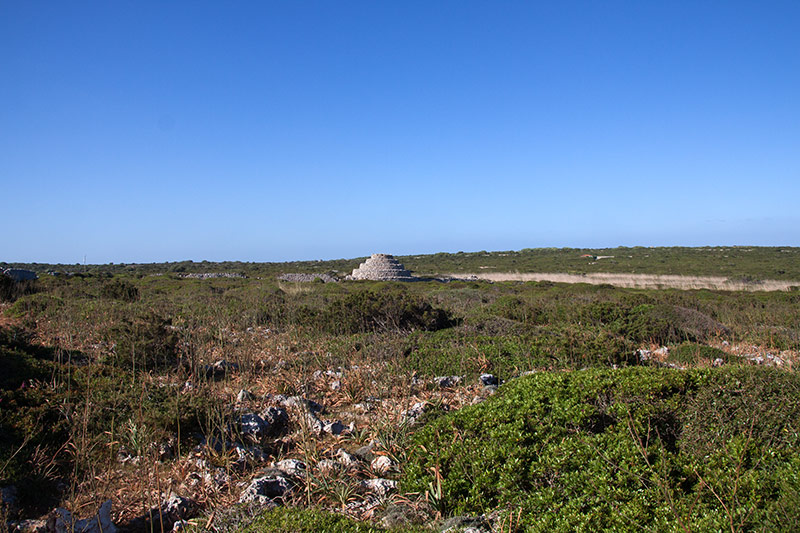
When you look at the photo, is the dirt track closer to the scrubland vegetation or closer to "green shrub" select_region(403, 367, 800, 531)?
the scrubland vegetation

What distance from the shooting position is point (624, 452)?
3135 millimetres

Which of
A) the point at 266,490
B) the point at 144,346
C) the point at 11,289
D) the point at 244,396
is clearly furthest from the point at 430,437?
the point at 11,289

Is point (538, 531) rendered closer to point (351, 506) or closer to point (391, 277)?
point (351, 506)

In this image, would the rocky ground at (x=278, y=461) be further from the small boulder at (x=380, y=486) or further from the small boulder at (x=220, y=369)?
the small boulder at (x=220, y=369)

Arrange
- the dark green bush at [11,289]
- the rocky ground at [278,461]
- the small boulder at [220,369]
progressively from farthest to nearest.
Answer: the dark green bush at [11,289] → the small boulder at [220,369] → the rocky ground at [278,461]

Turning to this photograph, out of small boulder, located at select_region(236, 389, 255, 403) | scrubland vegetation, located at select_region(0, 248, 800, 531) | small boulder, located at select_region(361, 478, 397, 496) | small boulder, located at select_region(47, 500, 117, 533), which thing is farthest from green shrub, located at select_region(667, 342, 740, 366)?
small boulder, located at select_region(47, 500, 117, 533)

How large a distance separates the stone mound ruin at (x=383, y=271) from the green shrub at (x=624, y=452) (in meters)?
28.1

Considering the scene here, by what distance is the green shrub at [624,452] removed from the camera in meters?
2.66

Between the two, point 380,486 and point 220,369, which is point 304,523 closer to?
point 380,486

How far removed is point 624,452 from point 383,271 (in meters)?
30.2

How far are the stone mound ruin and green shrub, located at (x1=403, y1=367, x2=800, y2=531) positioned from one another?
2807cm

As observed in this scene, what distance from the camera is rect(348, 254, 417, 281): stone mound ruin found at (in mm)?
32500

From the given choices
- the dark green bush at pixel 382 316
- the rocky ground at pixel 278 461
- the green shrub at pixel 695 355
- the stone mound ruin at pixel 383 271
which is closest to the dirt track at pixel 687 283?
the stone mound ruin at pixel 383 271

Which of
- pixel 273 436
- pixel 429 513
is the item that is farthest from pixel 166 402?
pixel 429 513
